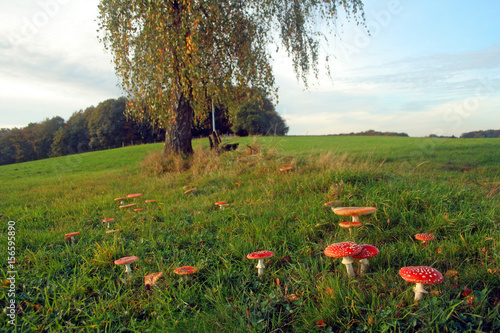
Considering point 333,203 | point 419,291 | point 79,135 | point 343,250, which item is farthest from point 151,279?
point 79,135

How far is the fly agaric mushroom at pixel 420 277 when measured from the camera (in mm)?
2104

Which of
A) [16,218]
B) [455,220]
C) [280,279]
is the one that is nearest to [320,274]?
[280,279]

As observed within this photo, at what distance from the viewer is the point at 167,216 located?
487 centimetres

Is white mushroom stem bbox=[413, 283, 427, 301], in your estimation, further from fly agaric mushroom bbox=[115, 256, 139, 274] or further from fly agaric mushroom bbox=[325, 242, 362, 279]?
fly agaric mushroom bbox=[115, 256, 139, 274]

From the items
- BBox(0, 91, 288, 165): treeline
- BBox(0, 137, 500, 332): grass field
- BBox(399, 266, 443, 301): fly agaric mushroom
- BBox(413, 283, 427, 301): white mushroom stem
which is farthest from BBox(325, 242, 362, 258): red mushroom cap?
BBox(0, 91, 288, 165): treeline

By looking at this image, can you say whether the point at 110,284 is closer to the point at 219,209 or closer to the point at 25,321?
the point at 25,321

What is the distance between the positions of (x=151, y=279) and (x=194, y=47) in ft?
22.6

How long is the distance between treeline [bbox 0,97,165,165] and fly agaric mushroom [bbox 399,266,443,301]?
153 feet

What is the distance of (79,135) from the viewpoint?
169 ft

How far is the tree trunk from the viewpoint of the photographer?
11.1m

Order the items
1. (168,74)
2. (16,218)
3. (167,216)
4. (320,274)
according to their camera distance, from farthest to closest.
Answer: (168,74) < (16,218) < (167,216) < (320,274)

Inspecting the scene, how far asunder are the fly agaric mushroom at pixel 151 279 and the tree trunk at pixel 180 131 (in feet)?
27.7

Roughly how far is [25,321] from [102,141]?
2007 inches

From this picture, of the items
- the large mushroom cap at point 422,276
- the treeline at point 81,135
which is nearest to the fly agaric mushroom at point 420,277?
the large mushroom cap at point 422,276
